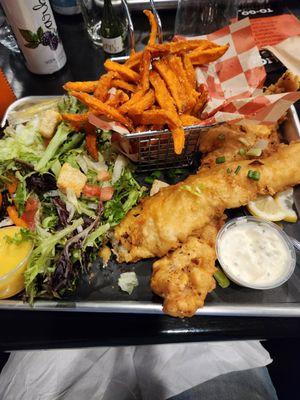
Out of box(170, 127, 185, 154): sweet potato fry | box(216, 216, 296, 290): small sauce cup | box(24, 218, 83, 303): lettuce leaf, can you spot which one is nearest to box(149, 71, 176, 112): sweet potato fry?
box(170, 127, 185, 154): sweet potato fry

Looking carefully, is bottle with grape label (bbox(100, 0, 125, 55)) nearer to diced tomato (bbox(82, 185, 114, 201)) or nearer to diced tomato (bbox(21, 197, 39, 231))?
diced tomato (bbox(82, 185, 114, 201))

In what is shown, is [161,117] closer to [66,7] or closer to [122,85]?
[122,85]

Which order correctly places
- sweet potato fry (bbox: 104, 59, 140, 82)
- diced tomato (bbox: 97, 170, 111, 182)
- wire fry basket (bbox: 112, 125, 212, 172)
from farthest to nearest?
diced tomato (bbox: 97, 170, 111, 182), sweet potato fry (bbox: 104, 59, 140, 82), wire fry basket (bbox: 112, 125, 212, 172)

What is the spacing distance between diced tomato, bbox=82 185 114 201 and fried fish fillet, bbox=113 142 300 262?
0.19 meters

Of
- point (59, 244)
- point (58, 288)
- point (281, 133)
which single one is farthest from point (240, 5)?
point (58, 288)

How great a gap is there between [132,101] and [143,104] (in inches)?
2.7

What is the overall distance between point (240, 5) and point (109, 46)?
142 cm

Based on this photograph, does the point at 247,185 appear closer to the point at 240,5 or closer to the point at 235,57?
the point at 235,57

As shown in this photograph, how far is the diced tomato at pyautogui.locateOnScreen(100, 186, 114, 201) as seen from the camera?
6.49ft

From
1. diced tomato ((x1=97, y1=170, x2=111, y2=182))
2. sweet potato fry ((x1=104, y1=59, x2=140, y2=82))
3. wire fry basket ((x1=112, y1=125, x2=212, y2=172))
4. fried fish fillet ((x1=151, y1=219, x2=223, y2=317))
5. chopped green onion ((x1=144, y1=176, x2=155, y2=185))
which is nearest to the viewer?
fried fish fillet ((x1=151, y1=219, x2=223, y2=317))

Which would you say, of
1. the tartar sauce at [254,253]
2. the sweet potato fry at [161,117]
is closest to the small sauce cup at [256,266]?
the tartar sauce at [254,253]

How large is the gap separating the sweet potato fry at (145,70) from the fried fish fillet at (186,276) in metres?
0.94

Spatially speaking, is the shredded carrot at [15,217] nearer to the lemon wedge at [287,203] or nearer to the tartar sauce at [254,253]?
the tartar sauce at [254,253]

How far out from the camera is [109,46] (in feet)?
9.27
